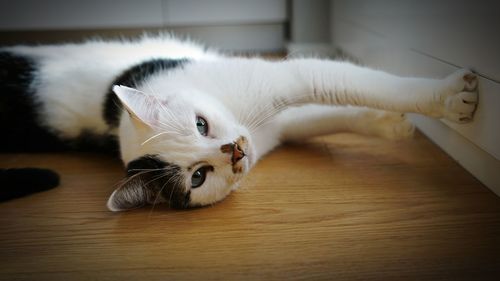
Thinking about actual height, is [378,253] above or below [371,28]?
below

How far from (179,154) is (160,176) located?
0.28 ft

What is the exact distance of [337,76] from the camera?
1.43 m

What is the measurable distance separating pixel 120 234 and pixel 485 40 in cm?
110

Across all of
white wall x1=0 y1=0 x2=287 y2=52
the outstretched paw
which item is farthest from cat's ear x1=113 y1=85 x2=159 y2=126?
white wall x1=0 y1=0 x2=287 y2=52

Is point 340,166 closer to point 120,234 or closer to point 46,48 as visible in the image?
point 120,234

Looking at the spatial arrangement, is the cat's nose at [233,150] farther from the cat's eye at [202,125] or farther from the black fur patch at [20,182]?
the black fur patch at [20,182]

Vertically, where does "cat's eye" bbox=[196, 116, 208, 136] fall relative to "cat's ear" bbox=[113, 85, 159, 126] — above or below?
below

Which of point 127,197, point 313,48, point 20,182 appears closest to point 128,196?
point 127,197

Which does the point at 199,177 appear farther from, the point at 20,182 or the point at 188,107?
the point at 20,182

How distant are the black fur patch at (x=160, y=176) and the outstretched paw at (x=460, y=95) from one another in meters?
0.78

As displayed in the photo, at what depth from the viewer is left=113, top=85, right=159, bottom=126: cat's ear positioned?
3.85 feet

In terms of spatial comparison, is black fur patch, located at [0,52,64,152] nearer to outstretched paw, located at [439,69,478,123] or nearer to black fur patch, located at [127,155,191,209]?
black fur patch, located at [127,155,191,209]

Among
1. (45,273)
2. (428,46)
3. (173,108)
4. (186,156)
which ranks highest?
(428,46)

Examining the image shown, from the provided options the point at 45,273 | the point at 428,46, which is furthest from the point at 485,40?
the point at 45,273
